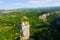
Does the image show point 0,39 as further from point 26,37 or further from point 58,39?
point 26,37

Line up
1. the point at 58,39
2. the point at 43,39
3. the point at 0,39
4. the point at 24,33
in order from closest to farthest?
the point at 24,33 < the point at 43,39 < the point at 58,39 < the point at 0,39

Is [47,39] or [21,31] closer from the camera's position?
[21,31]

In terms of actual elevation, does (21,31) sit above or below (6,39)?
above

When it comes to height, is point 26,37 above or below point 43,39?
above

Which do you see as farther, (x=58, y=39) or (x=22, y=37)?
(x=58, y=39)

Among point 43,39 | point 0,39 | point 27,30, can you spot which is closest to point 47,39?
point 43,39

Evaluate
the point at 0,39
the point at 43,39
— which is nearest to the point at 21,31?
the point at 43,39

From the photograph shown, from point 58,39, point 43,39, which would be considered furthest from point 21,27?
point 58,39

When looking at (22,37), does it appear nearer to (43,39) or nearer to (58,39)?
(43,39)

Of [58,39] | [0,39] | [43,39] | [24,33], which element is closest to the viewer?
[24,33]
